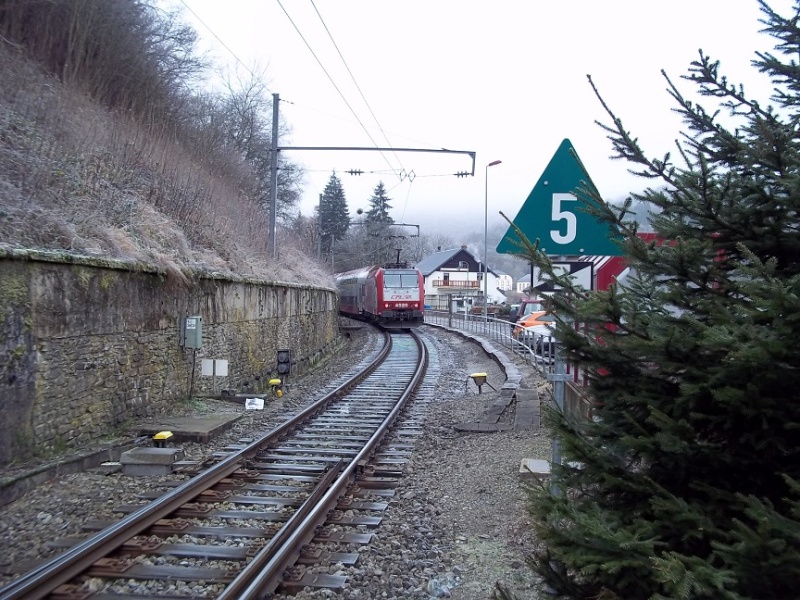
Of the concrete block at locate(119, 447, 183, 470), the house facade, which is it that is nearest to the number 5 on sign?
the concrete block at locate(119, 447, 183, 470)

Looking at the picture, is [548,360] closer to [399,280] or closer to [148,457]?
[148,457]

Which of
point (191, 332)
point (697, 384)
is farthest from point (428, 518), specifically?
point (191, 332)

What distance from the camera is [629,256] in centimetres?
262

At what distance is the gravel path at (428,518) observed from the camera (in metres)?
4.75

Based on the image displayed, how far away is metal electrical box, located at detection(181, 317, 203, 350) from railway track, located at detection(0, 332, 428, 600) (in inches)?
103

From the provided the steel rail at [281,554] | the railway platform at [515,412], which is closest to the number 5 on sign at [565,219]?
the steel rail at [281,554]

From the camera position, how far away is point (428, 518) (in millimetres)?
6172

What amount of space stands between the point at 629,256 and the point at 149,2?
2529 centimetres

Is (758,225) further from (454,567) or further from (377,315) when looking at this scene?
(377,315)

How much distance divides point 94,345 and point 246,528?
4.09 metres

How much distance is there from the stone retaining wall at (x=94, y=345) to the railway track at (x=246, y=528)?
1.76 m

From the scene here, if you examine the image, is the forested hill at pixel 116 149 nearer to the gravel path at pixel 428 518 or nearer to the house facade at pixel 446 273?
the gravel path at pixel 428 518

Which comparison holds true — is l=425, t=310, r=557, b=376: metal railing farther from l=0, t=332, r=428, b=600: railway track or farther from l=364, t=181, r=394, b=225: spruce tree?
l=364, t=181, r=394, b=225: spruce tree

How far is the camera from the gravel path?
475 cm
